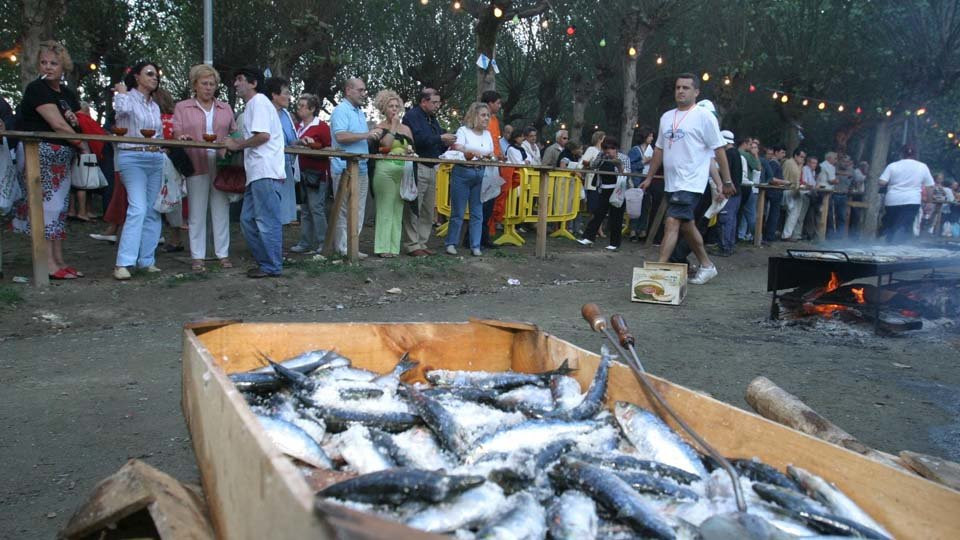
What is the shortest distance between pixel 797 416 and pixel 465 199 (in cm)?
738

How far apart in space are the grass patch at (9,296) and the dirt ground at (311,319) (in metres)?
0.01

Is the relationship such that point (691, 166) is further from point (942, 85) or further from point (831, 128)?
point (831, 128)

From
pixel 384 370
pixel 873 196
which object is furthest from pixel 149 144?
pixel 873 196

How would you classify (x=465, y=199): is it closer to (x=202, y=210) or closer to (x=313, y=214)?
(x=313, y=214)

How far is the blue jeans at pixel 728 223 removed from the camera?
42.3 feet

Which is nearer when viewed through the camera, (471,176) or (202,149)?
(202,149)

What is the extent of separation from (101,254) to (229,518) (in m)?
8.01

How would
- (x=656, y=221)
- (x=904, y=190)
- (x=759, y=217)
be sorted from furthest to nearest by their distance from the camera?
1. (x=759, y=217)
2. (x=656, y=221)
3. (x=904, y=190)

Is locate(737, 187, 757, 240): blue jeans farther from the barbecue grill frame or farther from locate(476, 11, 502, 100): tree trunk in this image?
the barbecue grill frame

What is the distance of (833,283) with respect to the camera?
6695 millimetres

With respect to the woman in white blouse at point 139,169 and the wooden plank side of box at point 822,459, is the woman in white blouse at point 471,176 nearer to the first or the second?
the woman in white blouse at point 139,169

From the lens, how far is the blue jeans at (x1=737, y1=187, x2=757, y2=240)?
14.1 m

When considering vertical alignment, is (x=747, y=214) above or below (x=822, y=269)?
above

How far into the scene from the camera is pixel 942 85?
21.5m
